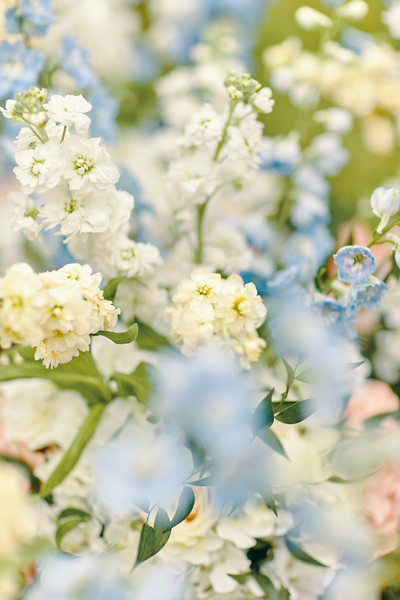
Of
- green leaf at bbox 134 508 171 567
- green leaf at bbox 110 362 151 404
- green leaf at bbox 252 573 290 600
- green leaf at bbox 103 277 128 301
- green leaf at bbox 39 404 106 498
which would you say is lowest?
green leaf at bbox 252 573 290 600

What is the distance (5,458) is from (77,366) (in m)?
0.11

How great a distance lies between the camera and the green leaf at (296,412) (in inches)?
14.0

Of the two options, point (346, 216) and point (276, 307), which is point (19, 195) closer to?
point (276, 307)

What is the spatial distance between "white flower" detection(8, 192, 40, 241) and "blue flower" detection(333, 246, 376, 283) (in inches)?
7.3

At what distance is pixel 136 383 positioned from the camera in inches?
16.5

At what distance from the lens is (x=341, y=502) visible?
454mm

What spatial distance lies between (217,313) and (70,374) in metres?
0.13

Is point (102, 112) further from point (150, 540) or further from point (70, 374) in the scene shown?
point (150, 540)

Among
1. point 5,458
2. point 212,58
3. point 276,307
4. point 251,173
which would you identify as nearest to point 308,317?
point 276,307

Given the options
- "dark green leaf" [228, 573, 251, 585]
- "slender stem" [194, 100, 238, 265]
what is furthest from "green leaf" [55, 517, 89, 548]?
"slender stem" [194, 100, 238, 265]

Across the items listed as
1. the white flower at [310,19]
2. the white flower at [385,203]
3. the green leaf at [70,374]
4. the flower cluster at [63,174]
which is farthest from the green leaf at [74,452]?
the white flower at [310,19]

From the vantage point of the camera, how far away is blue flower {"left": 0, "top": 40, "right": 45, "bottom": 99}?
0.46m

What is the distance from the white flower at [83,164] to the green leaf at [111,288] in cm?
7

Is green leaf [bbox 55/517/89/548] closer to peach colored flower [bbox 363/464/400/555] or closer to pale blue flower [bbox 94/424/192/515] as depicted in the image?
pale blue flower [bbox 94/424/192/515]
